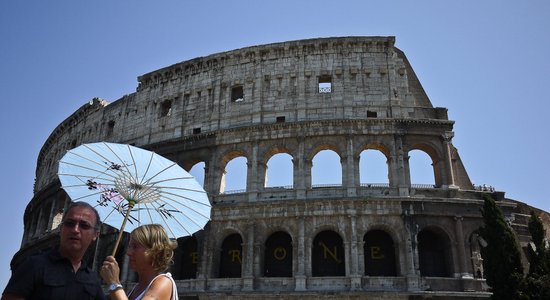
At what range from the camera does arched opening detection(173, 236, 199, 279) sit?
877 inches

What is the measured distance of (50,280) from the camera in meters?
3.21

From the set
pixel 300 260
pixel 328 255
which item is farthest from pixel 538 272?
pixel 300 260

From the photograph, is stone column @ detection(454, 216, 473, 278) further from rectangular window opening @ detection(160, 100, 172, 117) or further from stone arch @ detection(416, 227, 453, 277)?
rectangular window opening @ detection(160, 100, 172, 117)

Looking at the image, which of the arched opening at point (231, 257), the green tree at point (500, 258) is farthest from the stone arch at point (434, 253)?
the arched opening at point (231, 257)

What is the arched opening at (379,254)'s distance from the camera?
2005cm

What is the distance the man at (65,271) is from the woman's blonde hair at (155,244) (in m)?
0.39

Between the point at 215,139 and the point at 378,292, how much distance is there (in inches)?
458

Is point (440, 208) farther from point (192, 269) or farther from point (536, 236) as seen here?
point (192, 269)

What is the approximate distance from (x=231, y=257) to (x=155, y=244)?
18.8m

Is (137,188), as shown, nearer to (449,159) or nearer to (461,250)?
(461,250)

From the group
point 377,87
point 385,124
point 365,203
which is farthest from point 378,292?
point 377,87

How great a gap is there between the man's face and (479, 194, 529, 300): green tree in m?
16.3

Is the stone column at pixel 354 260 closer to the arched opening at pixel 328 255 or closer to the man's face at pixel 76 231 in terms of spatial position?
the arched opening at pixel 328 255

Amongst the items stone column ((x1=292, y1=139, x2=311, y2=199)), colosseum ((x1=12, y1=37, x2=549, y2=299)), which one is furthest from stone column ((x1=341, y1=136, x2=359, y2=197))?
stone column ((x1=292, y1=139, x2=311, y2=199))
